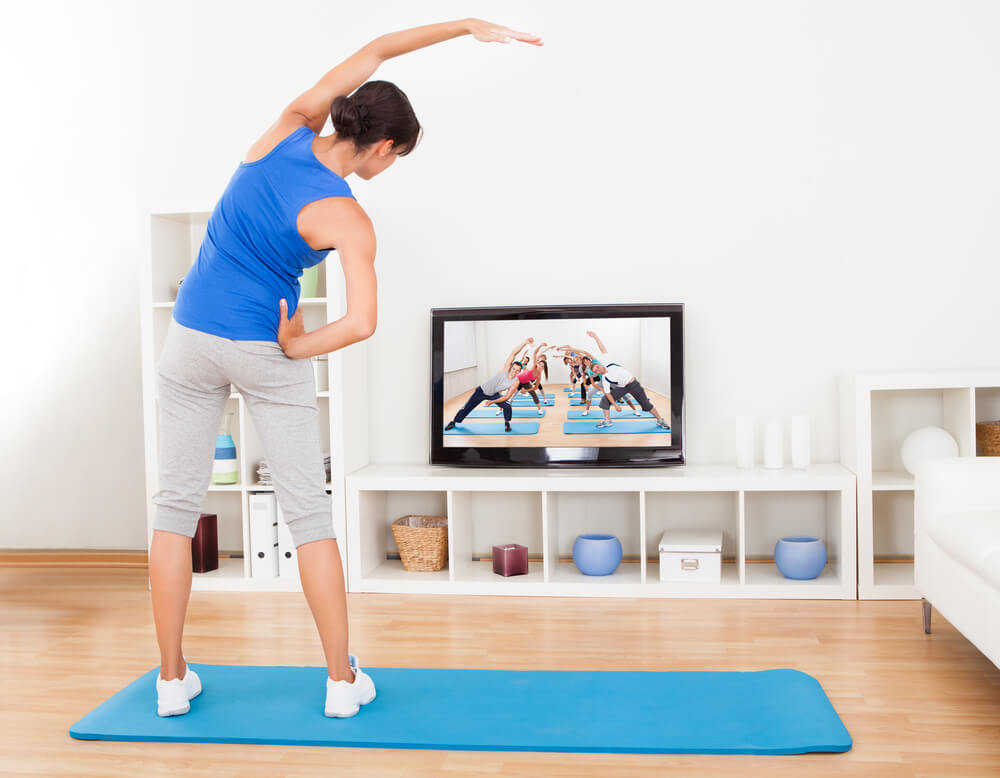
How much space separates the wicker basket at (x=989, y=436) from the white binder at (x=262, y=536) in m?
2.32

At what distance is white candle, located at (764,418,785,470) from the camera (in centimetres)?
317

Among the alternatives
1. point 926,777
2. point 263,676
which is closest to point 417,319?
Result: point 263,676

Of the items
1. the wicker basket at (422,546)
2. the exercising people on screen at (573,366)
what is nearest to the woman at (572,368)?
the exercising people on screen at (573,366)

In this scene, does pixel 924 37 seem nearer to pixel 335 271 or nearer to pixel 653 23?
pixel 653 23

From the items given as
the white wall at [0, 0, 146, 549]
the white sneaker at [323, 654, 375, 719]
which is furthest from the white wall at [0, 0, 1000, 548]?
the white sneaker at [323, 654, 375, 719]

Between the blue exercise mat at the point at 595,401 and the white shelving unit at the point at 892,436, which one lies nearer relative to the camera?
the white shelving unit at the point at 892,436

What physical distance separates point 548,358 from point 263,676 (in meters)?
1.52

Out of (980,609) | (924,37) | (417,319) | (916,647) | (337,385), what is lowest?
(916,647)

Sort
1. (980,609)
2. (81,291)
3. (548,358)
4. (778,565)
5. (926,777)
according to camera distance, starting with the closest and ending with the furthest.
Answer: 1. (926,777)
2. (980,609)
3. (778,565)
4. (548,358)
5. (81,291)

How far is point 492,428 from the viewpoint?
11.0 ft

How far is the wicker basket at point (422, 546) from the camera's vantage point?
10.7 ft

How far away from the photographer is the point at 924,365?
325 cm

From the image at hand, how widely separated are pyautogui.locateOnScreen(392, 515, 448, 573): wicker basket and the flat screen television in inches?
10.0

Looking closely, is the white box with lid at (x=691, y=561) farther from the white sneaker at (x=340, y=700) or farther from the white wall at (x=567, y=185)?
the white sneaker at (x=340, y=700)
